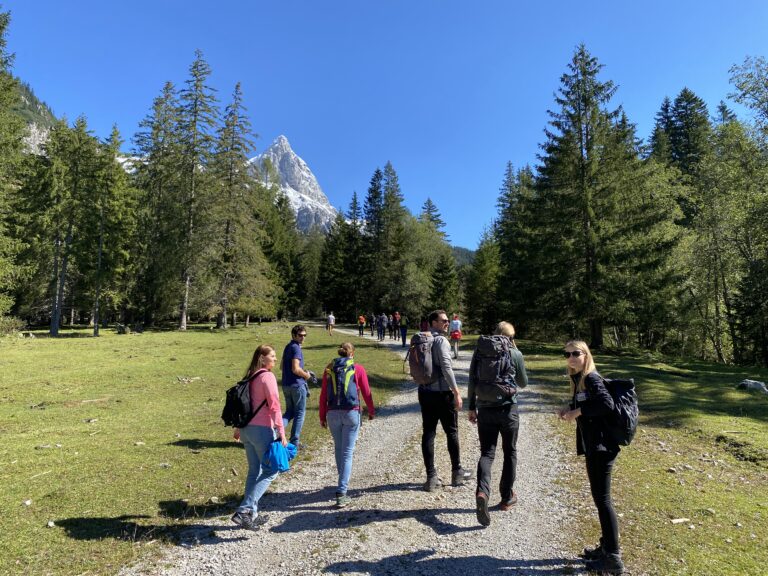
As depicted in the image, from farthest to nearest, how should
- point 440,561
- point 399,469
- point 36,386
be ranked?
point 36,386, point 399,469, point 440,561

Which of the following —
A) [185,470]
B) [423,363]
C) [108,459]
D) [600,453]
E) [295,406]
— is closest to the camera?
[600,453]

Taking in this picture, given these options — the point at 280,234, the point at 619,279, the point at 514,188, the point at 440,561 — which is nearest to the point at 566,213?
the point at 619,279

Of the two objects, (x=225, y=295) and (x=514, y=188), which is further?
(x=514, y=188)

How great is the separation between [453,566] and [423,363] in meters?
2.54

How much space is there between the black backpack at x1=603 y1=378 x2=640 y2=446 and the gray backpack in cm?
246

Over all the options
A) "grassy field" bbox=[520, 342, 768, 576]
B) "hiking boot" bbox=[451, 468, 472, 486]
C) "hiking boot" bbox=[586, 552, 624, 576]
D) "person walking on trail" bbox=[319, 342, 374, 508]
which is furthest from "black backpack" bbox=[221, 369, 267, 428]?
"grassy field" bbox=[520, 342, 768, 576]

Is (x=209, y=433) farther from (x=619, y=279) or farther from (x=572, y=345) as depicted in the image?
(x=619, y=279)

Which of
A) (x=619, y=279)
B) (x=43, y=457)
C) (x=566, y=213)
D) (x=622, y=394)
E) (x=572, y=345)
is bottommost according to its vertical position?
(x=43, y=457)

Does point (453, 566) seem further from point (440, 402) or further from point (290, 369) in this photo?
point (290, 369)

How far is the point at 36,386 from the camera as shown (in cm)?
1463

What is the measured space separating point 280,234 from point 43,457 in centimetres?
6088

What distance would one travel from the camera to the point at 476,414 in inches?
224

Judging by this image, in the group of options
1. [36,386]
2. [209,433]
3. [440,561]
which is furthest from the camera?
[36,386]

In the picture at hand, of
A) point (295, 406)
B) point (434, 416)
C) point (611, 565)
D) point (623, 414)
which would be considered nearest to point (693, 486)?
point (611, 565)
